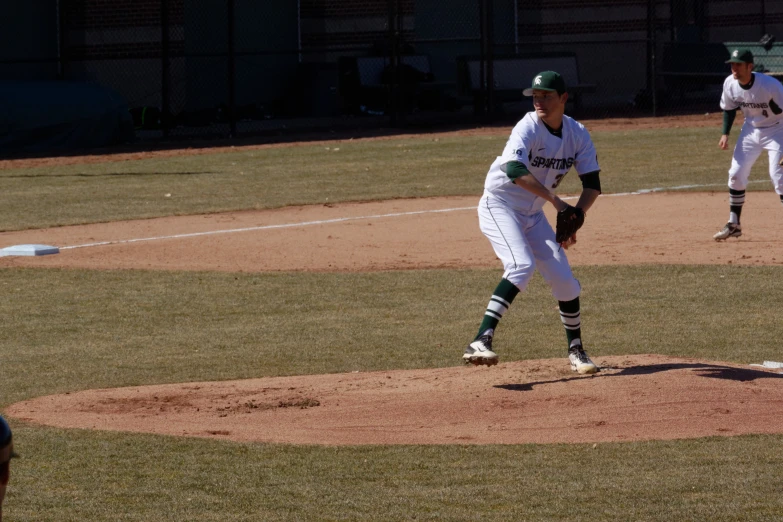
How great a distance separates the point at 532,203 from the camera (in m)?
7.86

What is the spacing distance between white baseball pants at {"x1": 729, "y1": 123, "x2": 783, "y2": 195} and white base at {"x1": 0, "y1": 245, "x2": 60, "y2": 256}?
7.86 meters

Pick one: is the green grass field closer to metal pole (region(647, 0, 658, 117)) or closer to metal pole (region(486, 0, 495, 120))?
metal pole (region(486, 0, 495, 120))

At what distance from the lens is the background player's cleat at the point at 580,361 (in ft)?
24.3

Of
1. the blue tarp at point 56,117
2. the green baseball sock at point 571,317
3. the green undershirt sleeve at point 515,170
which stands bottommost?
the green baseball sock at point 571,317

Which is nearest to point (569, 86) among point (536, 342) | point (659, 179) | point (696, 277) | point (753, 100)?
point (659, 179)

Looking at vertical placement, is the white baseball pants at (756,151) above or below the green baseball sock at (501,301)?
above

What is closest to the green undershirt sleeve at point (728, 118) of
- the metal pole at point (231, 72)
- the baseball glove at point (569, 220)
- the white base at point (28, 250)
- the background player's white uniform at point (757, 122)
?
the background player's white uniform at point (757, 122)

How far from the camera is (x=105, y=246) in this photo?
1423 centimetres

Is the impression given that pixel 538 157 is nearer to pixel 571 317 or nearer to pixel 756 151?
pixel 571 317

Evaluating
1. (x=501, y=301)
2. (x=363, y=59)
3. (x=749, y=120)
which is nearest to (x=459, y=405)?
(x=501, y=301)

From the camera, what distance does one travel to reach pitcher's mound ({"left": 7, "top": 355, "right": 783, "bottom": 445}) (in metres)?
6.44

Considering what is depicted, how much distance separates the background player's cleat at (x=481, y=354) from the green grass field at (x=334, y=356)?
0.96m

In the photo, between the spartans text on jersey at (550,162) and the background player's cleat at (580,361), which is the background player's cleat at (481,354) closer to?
the background player's cleat at (580,361)

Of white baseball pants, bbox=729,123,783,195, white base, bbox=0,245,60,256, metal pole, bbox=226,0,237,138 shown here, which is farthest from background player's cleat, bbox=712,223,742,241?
metal pole, bbox=226,0,237,138
